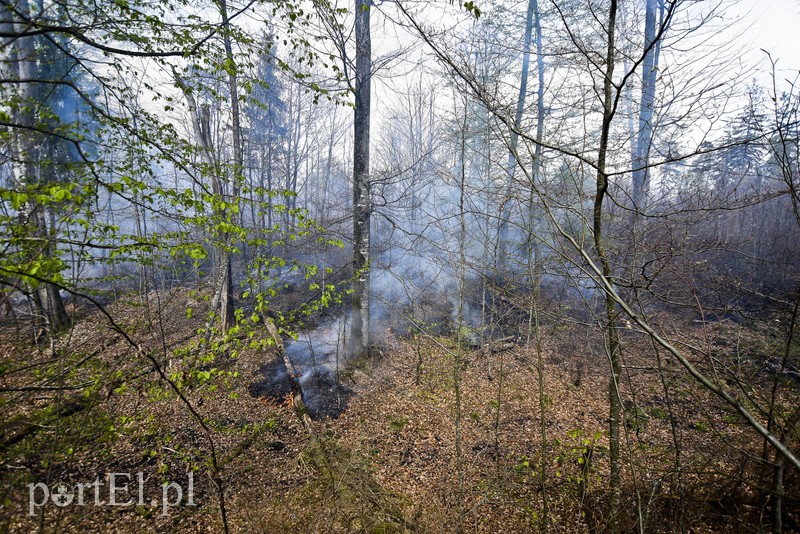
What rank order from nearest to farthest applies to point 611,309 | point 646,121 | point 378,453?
point 646,121
point 611,309
point 378,453

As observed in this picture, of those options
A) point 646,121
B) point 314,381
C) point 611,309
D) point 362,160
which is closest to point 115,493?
point 314,381

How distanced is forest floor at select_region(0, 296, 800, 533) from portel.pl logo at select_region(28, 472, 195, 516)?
36 mm

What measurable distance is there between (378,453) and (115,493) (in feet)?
13.6

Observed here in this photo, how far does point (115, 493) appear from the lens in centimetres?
468

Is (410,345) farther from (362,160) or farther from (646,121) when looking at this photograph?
(646,121)

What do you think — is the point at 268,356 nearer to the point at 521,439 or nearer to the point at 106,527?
the point at 106,527

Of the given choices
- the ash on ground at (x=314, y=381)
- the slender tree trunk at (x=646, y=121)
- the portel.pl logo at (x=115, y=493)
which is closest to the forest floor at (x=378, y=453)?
the portel.pl logo at (x=115, y=493)

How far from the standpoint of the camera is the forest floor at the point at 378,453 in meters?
3.49

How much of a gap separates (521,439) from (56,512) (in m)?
7.37

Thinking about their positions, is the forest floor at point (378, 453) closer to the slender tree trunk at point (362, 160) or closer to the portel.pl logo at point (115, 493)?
the portel.pl logo at point (115, 493)

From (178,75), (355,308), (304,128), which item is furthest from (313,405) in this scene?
(304,128)

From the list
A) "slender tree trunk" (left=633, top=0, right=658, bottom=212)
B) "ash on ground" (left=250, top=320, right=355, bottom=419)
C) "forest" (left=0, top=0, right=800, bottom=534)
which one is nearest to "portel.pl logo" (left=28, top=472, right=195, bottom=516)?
"forest" (left=0, top=0, right=800, bottom=534)

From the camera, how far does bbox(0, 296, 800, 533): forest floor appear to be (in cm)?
349

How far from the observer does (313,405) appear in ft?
23.6
